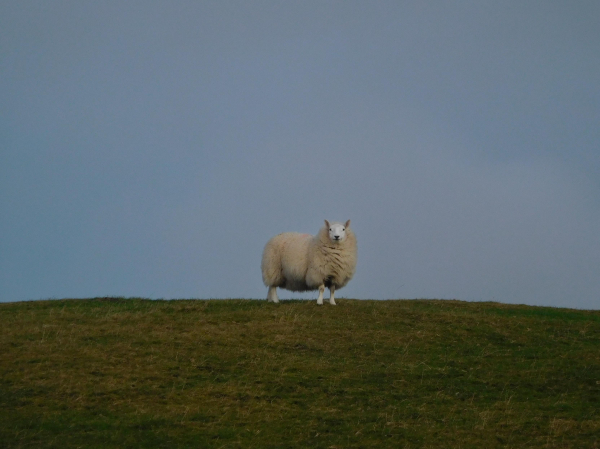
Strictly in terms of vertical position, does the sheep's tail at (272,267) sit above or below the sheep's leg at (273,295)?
above

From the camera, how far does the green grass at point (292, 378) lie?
15.2 meters

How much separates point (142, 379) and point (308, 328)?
5.82 metres

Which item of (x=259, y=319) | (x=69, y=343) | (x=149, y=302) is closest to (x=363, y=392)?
(x=259, y=319)

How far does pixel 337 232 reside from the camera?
81.7 feet

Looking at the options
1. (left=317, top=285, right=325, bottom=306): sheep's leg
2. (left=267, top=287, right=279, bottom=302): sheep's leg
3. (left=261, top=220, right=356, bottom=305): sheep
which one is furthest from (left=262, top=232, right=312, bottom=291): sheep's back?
(left=317, top=285, right=325, bottom=306): sheep's leg

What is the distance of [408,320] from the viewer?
78.6 ft

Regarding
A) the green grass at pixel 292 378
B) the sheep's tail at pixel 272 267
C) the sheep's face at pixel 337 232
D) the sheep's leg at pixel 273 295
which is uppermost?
the sheep's face at pixel 337 232

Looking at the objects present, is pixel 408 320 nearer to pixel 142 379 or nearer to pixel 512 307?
pixel 512 307

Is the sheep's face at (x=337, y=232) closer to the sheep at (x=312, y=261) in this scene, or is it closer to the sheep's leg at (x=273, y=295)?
the sheep at (x=312, y=261)

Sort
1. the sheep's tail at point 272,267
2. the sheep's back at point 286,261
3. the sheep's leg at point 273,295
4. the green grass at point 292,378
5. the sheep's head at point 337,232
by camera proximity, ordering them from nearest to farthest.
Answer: the green grass at point 292,378, the sheep's head at point 337,232, the sheep's back at point 286,261, the sheep's tail at point 272,267, the sheep's leg at point 273,295

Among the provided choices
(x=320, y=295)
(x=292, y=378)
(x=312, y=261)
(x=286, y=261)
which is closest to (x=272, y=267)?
(x=286, y=261)

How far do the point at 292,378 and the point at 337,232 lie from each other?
753 cm

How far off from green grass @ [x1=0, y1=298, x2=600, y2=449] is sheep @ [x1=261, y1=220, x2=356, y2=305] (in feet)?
3.12

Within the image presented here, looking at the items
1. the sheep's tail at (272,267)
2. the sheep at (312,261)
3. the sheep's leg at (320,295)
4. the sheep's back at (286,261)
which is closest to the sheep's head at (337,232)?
the sheep at (312,261)
